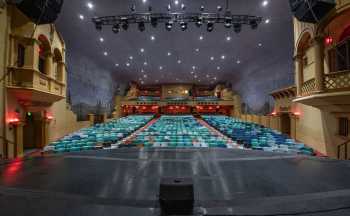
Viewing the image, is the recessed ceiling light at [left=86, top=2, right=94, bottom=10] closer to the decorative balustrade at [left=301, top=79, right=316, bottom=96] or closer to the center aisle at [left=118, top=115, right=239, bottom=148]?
the center aisle at [left=118, top=115, right=239, bottom=148]

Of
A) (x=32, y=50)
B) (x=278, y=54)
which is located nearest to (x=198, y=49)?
(x=278, y=54)

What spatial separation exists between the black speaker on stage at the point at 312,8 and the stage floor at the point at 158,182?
19.4 feet

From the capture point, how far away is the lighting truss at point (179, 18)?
9633 millimetres

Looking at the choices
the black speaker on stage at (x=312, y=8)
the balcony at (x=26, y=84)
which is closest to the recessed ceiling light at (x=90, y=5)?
the balcony at (x=26, y=84)

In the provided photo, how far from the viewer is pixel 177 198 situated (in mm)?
1206

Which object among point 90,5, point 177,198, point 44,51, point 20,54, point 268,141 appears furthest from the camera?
point 90,5

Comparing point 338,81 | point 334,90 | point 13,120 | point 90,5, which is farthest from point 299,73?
point 13,120

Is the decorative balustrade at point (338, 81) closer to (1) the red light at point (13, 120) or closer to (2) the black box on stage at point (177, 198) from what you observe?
(2) the black box on stage at point (177, 198)

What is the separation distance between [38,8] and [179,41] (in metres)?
10.3

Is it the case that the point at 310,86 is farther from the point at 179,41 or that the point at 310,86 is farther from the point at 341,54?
the point at 179,41

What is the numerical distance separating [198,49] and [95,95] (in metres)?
12.2

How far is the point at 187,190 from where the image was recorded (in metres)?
1.22

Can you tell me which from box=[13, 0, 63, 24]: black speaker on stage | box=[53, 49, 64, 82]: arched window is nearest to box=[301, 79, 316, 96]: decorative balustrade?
box=[13, 0, 63, 24]: black speaker on stage

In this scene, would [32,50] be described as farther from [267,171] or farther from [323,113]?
[323,113]
